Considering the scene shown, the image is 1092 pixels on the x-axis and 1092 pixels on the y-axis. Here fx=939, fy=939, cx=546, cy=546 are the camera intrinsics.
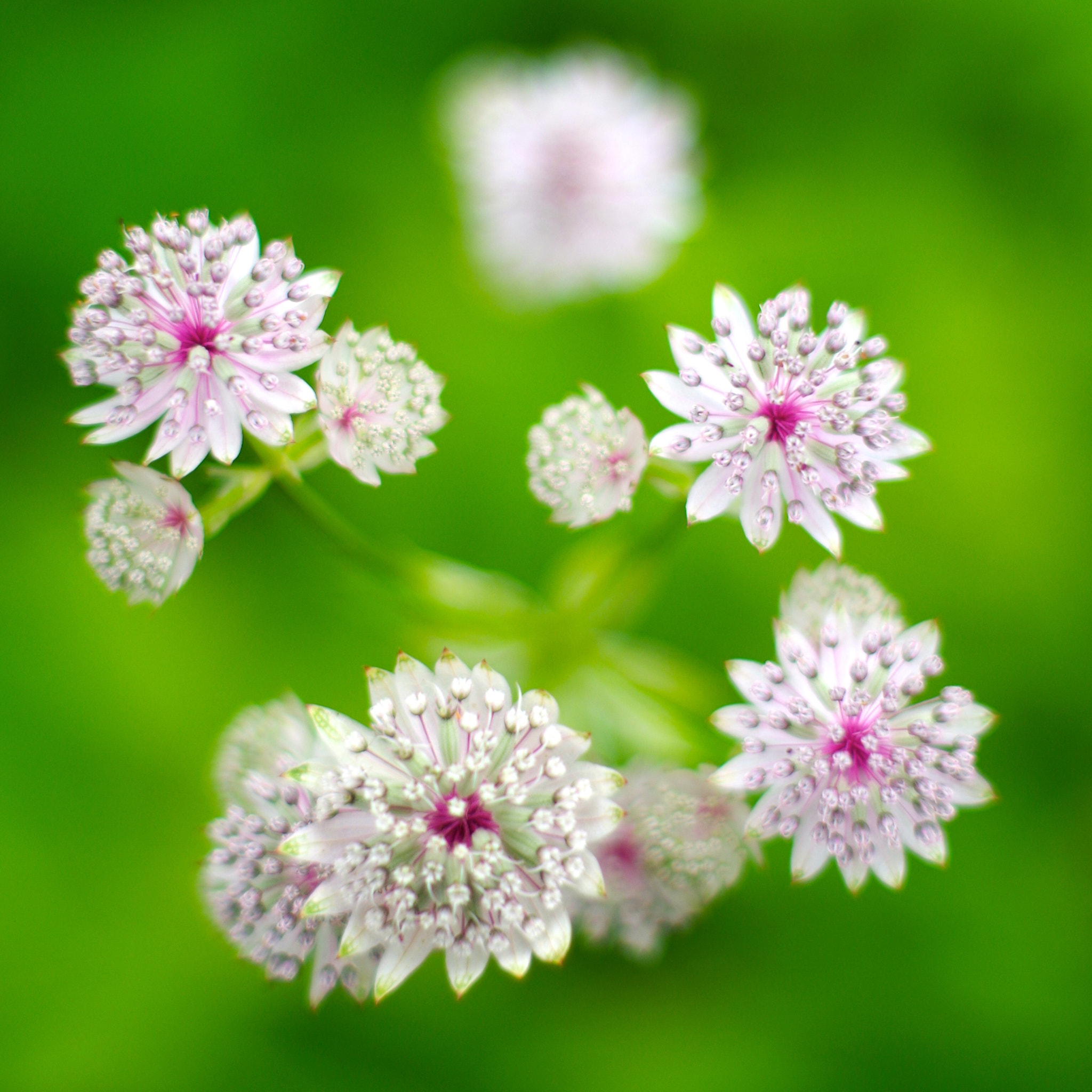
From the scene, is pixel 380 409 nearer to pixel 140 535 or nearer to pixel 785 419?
pixel 140 535

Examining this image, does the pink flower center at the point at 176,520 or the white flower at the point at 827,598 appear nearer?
the pink flower center at the point at 176,520

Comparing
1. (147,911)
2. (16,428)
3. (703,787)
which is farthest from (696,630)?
(16,428)

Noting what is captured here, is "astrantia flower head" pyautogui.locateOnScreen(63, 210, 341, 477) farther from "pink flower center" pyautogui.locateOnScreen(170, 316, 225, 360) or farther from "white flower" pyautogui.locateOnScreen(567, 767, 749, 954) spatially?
"white flower" pyautogui.locateOnScreen(567, 767, 749, 954)

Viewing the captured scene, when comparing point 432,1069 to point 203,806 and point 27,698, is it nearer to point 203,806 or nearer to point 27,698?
point 203,806

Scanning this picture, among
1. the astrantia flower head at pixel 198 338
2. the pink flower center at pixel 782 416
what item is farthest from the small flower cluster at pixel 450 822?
the pink flower center at pixel 782 416

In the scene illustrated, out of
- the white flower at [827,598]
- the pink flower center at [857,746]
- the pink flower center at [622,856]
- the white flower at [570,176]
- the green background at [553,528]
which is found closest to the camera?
the pink flower center at [857,746]

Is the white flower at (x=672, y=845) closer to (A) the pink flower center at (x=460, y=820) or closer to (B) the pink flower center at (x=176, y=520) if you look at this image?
(A) the pink flower center at (x=460, y=820)

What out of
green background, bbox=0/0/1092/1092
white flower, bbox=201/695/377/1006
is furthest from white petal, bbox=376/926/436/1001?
green background, bbox=0/0/1092/1092
